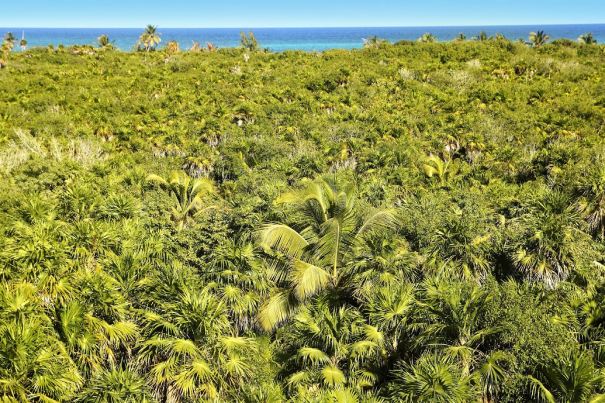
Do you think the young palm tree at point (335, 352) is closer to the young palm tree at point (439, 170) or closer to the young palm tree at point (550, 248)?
the young palm tree at point (550, 248)

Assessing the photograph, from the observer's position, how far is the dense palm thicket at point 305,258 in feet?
32.6

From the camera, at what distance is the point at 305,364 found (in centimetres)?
1166

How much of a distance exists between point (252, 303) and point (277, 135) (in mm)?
16460

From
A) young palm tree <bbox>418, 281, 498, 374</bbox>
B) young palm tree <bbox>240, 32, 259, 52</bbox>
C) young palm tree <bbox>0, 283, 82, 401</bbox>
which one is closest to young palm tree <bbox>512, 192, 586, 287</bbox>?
young palm tree <bbox>418, 281, 498, 374</bbox>

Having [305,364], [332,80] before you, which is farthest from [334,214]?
[332,80]

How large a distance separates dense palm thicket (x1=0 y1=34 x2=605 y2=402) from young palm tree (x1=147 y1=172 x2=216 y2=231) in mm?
108

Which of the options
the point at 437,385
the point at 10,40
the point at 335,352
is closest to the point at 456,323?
the point at 437,385

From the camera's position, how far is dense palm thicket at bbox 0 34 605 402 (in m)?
9.94

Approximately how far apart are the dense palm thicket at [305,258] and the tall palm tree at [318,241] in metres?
0.08

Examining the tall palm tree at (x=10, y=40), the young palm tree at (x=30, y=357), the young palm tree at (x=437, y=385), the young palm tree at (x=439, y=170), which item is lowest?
the young palm tree at (x=437, y=385)

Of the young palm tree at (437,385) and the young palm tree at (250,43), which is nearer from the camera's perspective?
the young palm tree at (437,385)

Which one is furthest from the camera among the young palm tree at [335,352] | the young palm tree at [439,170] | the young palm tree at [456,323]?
the young palm tree at [439,170]

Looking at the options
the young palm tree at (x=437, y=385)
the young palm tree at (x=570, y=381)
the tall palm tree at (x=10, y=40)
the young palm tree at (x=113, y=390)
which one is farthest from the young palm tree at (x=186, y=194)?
the tall palm tree at (x=10, y=40)

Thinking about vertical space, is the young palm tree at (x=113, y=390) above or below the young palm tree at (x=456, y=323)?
below
